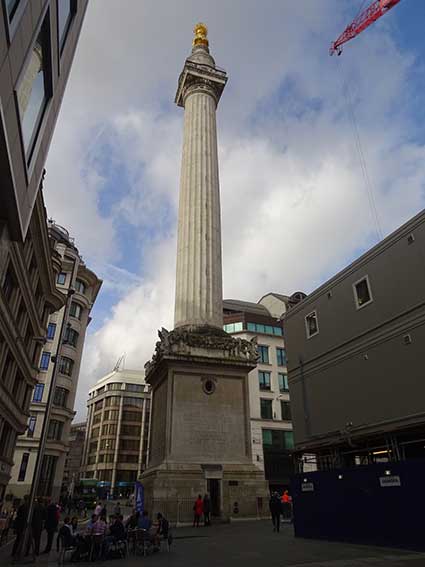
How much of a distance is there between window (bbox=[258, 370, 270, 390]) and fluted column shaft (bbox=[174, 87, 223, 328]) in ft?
100

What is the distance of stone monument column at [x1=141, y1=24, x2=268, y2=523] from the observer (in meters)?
24.2

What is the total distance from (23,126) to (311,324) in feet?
57.9

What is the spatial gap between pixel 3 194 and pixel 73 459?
14328cm

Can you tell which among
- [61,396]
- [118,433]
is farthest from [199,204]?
[118,433]

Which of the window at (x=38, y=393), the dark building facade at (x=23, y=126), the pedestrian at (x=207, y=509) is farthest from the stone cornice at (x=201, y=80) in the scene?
the window at (x=38, y=393)

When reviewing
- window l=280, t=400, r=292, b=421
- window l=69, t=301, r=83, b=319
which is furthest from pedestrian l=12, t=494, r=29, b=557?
window l=69, t=301, r=83, b=319

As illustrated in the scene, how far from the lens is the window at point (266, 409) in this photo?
56.7 m

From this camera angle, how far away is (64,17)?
1553cm

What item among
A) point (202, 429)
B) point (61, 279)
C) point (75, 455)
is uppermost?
point (61, 279)

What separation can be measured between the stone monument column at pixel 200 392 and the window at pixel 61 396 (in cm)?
2793

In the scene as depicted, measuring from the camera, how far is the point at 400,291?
17.9 meters

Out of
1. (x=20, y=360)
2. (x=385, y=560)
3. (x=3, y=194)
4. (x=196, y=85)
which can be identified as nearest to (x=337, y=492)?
(x=385, y=560)

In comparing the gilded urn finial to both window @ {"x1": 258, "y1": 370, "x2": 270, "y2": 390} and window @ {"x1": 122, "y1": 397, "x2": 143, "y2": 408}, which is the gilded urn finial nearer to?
window @ {"x1": 258, "y1": 370, "x2": 270, "y2": 390}

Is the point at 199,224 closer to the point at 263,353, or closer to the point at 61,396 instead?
the point at 263,353
